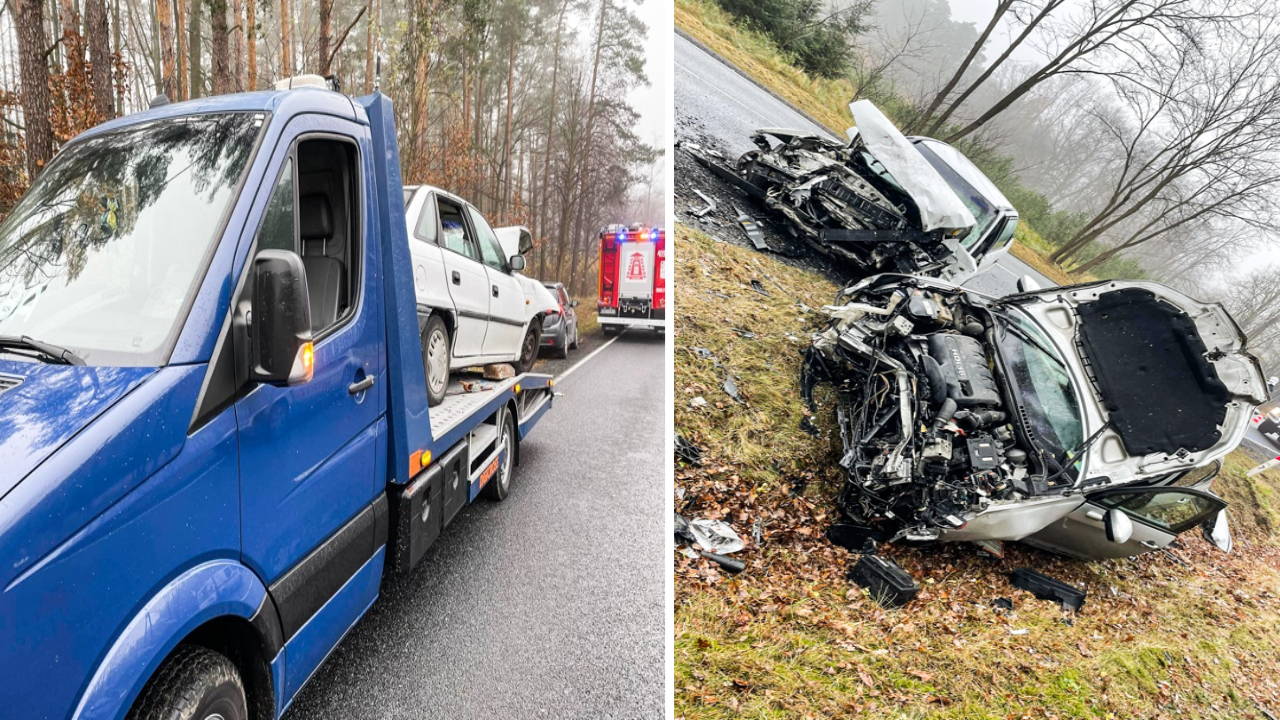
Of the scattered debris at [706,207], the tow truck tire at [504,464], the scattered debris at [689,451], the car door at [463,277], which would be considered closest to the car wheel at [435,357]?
the car door at [463,277]

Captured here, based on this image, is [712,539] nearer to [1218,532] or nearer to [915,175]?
[1218,532]

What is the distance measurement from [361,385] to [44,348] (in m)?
1.03

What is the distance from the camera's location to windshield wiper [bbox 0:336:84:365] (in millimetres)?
1672

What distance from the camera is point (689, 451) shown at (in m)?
4.67

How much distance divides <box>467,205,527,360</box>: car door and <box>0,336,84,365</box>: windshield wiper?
363 cm

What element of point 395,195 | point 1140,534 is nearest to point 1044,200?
point 1140,534

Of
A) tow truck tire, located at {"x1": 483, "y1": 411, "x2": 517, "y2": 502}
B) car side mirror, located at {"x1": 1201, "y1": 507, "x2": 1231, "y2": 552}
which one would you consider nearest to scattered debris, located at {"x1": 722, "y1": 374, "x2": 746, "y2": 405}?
tow truck tire, located at {"x1": 483, "y1": 411, "x2": 517, "y2": 502}

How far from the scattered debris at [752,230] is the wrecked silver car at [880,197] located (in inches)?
10.6

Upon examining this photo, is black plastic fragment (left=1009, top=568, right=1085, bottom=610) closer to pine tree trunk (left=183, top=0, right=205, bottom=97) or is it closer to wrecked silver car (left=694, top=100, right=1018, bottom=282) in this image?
wrecked silver car (left=694, top=100, right=1018, bottom=282)

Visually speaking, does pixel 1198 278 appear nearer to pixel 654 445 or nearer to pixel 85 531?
pixel 654 445

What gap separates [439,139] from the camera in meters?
16.7

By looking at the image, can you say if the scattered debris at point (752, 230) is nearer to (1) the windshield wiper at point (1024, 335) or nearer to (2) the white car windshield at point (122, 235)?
(1) the windshield wiper at point (1024, 335)

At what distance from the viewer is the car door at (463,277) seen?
4703 mm

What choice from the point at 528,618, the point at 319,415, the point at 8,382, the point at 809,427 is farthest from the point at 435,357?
the point at 809,427
